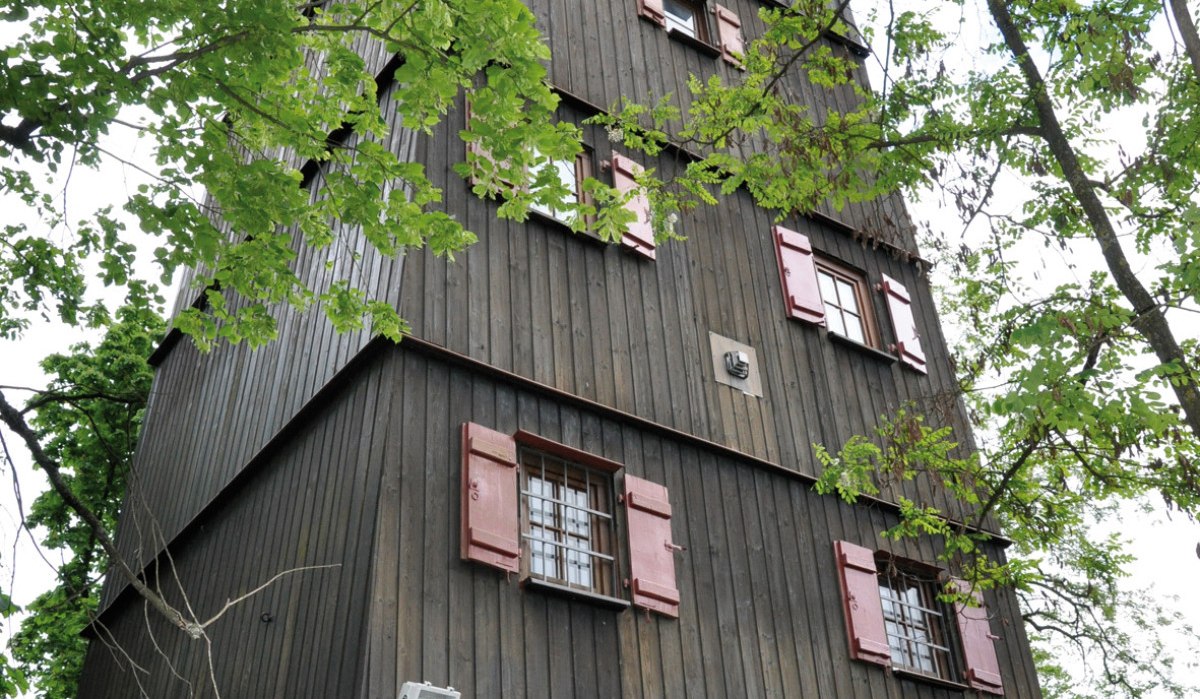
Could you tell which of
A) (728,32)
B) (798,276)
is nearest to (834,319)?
(798,276)

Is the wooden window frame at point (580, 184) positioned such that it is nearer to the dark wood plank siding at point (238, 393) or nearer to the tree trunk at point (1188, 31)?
the dark wood plank siding at point (238, 393)

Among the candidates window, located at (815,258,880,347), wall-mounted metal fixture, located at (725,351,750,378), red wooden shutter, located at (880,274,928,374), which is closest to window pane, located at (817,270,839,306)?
window, located at (815,258,880,347)

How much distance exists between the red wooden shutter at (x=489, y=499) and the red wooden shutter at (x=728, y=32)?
6.54 metres

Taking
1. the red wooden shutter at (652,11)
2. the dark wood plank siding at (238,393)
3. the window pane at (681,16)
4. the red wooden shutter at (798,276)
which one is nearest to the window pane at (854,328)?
the red wooden shutter at (798,276)

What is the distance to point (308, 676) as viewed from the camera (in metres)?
7.83

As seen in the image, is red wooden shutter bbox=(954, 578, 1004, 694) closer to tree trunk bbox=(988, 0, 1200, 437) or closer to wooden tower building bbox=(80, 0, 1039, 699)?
wooden tower building bbox=(80, 0, 1039, 699)

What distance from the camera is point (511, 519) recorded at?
8219mm

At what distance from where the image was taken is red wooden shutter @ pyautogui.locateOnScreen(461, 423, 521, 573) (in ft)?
26.1

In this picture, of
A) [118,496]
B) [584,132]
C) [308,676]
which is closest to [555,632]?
[308,676]

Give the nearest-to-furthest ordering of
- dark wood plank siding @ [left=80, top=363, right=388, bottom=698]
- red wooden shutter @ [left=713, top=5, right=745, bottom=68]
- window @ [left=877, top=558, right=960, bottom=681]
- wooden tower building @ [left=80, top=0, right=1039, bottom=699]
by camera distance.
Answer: dark wood plank siding @ [left=80, top=363, right=388, bottom=698], wooden tower building @ [left=80, top=0, right=1039, bottom=699], window @ [left=877, top=558, right=960, bottom=681], red wooden shutter @ [left=713, top=5, right=745, bottom=68]

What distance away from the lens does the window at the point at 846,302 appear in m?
12.3

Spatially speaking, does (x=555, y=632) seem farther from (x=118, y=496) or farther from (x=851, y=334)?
(x=118, y=496)

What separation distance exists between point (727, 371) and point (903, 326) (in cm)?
300

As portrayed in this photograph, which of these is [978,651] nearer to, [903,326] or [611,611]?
[903,326]
